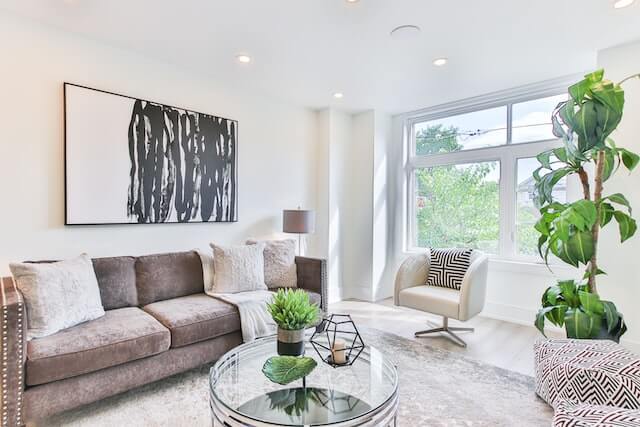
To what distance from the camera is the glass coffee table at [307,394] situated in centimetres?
150

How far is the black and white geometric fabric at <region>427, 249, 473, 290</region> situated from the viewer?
342 cm

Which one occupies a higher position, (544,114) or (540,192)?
(544,114)

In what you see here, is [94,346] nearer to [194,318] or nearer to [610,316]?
[194,318]

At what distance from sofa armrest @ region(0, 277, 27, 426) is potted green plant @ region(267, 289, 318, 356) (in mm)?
1255

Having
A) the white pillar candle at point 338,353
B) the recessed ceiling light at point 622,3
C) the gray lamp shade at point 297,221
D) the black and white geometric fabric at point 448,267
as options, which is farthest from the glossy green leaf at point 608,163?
the gray lamp shade at point 297,221

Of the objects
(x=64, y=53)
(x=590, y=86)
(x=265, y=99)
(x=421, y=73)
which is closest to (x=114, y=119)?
(x=64, y=53)

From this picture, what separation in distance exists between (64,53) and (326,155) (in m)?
2.88

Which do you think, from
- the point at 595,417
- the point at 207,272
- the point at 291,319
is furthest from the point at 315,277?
the point at 595,417

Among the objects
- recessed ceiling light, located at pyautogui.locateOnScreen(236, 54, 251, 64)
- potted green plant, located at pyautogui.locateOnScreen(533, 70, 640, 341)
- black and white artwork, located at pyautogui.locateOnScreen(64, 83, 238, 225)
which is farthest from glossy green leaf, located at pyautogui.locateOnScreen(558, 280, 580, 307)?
recessed ceiling light, located at pyautogui.locateOnScreen(236, 54, 251, 64)

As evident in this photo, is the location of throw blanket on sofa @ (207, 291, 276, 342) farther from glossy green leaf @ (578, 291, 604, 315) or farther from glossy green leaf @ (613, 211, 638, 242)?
glossy green leaf @ (613, 211, 638, 242)

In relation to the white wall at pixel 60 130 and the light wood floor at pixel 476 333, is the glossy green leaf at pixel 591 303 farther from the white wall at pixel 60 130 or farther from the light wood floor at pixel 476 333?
the white wall at pixel 60 130

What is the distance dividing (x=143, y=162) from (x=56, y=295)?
135 centimetres

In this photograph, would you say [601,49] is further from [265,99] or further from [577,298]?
[265,99]

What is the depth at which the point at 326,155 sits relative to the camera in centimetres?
468
